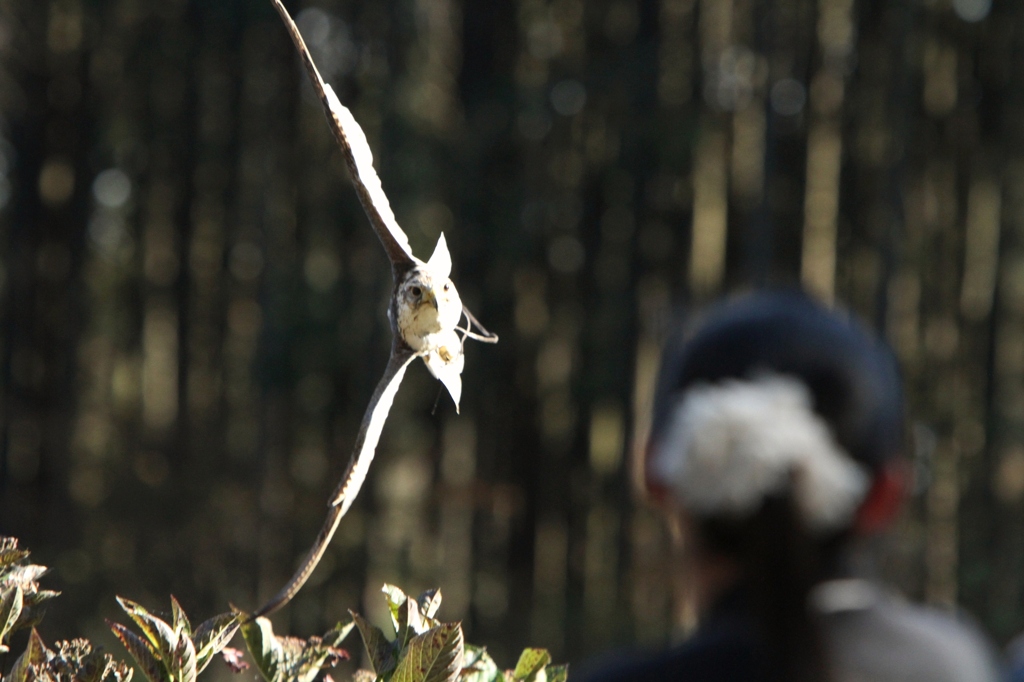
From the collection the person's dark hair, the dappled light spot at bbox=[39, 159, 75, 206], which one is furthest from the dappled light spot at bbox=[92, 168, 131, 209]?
the person's dark hair

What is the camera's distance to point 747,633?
110 cm

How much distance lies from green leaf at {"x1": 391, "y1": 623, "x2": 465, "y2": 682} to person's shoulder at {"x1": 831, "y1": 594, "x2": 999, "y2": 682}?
1.52 feet

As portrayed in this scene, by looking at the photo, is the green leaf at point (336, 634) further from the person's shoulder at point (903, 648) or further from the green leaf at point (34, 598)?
the person's shoulder at point (903, 648)

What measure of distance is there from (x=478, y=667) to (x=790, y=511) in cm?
39

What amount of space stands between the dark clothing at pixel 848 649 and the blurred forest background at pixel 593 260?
2622 mm

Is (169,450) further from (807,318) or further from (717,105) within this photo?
(807,318)

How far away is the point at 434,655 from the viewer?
2.59 ft

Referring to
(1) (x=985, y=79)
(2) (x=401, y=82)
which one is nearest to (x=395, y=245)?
(2) (x=401, y=82)

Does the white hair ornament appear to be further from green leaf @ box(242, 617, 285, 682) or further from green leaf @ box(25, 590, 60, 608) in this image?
green leaf @ box(25, 590, 60, 608)

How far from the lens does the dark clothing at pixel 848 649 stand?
1.07 metres

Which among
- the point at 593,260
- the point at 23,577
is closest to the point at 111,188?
the point at 593,260

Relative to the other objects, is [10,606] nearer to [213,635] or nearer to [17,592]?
[17,592]

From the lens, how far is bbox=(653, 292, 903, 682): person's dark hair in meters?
1.09

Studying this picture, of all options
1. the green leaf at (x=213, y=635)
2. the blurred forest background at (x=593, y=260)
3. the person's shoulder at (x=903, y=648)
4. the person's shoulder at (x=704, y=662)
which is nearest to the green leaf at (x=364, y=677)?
the green leaf at (x=213, y=635)
